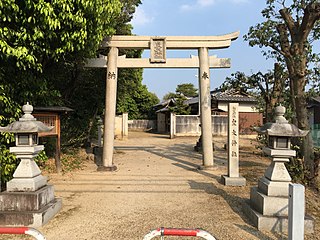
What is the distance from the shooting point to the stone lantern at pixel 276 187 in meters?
4.40

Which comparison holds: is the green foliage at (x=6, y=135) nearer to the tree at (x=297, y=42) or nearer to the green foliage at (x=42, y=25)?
the green foliage at (x=42, y=25)

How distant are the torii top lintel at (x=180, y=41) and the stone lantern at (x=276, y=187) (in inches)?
209

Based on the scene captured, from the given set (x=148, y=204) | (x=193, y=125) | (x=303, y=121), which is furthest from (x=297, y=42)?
(x=193, y=125)

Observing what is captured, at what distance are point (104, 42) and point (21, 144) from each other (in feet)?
18.6

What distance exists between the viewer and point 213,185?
7.53 metres

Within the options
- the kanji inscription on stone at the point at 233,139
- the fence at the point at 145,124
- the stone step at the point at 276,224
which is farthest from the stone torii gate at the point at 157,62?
the fence at the point at 145,124

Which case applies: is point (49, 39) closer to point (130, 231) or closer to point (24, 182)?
point (24, 182)

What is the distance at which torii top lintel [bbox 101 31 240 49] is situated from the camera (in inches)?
375

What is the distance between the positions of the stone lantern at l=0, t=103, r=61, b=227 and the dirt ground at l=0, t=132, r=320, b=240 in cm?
33

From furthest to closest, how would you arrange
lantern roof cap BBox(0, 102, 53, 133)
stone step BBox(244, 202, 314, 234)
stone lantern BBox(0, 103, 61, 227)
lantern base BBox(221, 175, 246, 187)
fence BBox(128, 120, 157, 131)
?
fence BBox(128, 120, 157, 131)
lantern base BBox(221, 175, 246, 187)
lantern roof cap BBox(0, 102, 53, 133)
stone lantern BBox(0, 103, 61, 227)
stone step BBox(244, 202, 314, 234)

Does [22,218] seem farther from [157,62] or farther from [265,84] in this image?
[265,84]

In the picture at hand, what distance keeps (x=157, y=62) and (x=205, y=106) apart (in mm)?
2471

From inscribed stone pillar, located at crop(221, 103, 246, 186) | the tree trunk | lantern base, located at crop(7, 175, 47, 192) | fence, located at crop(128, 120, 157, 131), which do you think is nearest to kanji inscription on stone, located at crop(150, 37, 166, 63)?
inscribed stone pillar, located at crop(221, 103, 246, 186)

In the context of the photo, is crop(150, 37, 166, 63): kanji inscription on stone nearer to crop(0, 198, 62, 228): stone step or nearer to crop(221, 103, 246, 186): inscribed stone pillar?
crop(221, 103, 246, 186): inscribed stone pillar
